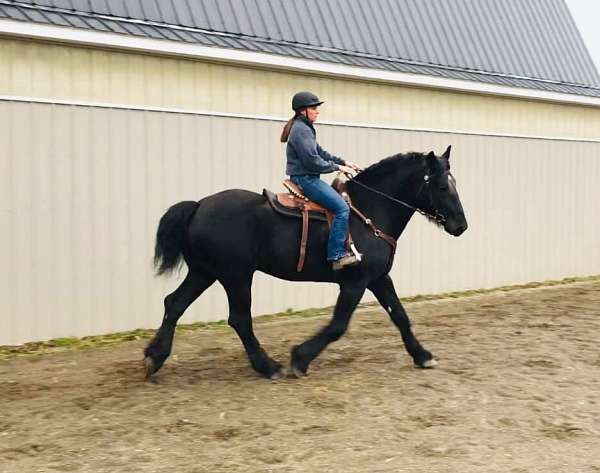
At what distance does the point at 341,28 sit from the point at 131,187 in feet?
16.6

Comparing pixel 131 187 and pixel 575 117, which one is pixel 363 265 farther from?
pixel 575 117

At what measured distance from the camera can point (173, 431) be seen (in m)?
6.10

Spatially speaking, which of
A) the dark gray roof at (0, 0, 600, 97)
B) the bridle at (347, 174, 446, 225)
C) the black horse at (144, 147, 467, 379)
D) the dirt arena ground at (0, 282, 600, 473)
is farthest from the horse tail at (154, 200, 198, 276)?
the dark gray roof at (0, 0, 600, 97)

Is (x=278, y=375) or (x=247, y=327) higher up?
(x=247, y=327)

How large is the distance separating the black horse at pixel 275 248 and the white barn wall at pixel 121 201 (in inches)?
89.9

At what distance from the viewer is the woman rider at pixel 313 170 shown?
759 centimetres

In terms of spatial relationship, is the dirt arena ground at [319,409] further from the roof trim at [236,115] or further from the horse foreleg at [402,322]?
the roof trim at [236,115]

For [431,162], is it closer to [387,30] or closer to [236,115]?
[236,115]

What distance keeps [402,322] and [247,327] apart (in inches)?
59.5

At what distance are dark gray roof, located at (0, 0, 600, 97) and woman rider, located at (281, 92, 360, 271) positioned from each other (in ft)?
11.2

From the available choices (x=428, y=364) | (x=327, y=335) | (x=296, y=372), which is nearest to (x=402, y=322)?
(x=428, y=364)

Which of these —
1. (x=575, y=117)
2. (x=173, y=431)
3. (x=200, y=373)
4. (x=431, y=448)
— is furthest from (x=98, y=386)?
(x=575, y=117)

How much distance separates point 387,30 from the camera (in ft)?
47.2

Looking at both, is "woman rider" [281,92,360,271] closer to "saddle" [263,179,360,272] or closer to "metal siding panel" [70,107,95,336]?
"saddle" [263,179,360,272]
